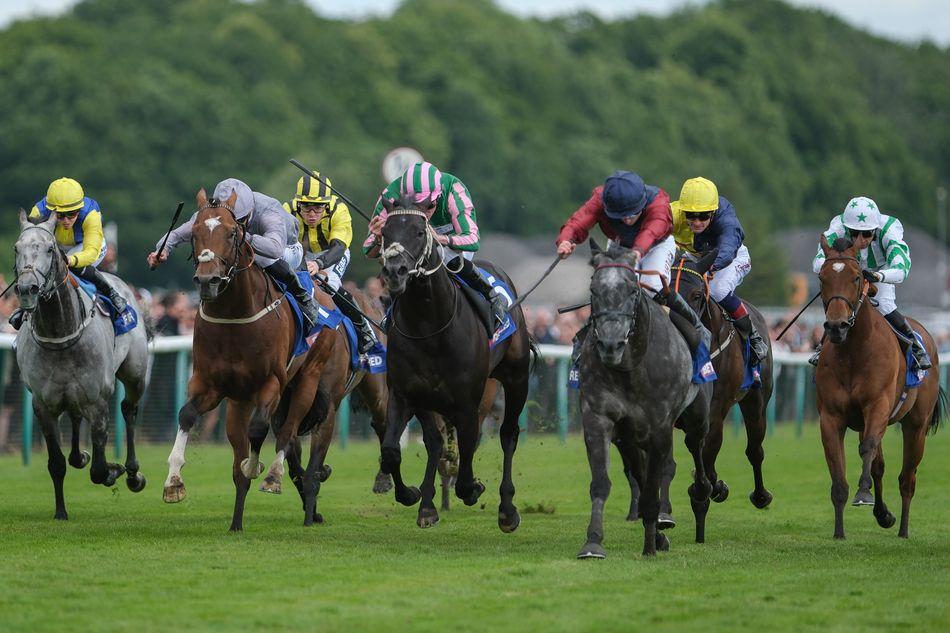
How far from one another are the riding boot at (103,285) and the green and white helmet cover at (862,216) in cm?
525

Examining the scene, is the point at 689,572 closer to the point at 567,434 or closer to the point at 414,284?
the point at 414,284

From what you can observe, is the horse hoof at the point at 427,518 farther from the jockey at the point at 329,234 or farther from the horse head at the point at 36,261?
the horse head at the point at 36,261

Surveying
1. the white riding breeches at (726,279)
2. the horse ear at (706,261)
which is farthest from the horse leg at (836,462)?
the horse ear at (706,261)

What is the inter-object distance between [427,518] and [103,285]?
3.22 meters

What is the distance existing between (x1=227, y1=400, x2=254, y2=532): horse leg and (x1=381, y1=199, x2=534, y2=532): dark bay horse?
99 centimetres

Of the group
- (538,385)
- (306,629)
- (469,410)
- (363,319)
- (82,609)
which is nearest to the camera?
(306,629)

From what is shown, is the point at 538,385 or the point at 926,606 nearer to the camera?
the point at 926,606

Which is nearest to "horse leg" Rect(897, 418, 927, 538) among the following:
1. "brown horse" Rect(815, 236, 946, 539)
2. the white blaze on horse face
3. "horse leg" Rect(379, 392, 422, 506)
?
"brown horse" Rect(815, 236, 946, 539)

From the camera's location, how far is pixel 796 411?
85.1 ft

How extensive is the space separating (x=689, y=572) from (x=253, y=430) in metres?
3.06

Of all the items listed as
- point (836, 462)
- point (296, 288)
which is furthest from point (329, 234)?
point (836, 462)

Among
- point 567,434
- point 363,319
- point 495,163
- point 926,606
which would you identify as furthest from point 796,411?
point 495,163

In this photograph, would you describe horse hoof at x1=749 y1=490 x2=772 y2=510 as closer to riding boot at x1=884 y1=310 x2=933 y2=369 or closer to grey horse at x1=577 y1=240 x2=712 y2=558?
riding boot at x1=884 y1=310 x2=933 y2=369

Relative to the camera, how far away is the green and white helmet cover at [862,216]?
460 inches
